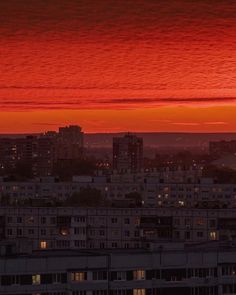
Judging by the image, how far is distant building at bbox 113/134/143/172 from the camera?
10556cm

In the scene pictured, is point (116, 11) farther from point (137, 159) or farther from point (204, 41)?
point (137, 159)

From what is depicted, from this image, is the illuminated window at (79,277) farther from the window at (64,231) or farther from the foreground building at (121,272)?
the window at (64,231)

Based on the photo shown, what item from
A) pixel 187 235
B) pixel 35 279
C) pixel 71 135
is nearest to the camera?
pixel 35 279

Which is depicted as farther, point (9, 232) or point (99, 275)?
point (9, 232)

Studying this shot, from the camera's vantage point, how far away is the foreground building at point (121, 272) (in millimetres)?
18875

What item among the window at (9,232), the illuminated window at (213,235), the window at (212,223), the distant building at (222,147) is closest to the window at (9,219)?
the window at (9,232)

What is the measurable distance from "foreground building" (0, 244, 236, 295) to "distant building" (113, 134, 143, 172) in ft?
277

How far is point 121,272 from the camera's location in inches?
764

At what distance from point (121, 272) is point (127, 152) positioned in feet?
288

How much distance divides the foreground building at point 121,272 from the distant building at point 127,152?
84.5 m

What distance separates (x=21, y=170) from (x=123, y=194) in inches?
1180

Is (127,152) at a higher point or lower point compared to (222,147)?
lower

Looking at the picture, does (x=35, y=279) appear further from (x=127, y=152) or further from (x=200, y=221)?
(x=127, y=152)

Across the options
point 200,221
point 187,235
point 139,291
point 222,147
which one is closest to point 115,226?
point 187,235
